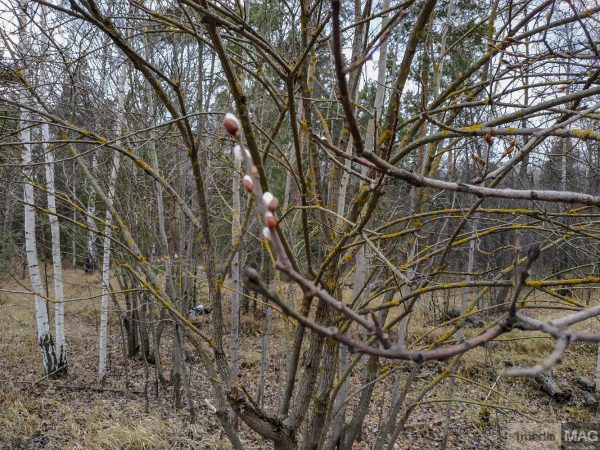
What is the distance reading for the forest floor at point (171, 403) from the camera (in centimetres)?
526

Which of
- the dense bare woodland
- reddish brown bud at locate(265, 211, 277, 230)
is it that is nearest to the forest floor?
the dense bare woodland

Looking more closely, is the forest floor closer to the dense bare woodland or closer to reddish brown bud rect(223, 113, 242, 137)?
the dense bare woodland

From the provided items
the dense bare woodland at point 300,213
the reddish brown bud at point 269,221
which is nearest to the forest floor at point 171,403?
the dense bare woodland at point 300,213

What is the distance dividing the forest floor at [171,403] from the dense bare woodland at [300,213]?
2.1 inches

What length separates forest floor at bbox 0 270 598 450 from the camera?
5258mm

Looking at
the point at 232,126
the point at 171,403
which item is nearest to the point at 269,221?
the point at 232,126

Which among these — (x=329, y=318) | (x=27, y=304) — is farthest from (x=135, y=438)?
(x=27, y=304)

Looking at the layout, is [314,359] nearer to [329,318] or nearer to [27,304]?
[329,318]

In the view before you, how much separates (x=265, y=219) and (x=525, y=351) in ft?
37.1

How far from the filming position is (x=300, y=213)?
3.35 meters

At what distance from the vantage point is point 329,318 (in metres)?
2.27

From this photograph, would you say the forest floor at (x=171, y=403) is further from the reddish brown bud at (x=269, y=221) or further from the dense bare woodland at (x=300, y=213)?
the reddish brown bud at (x=269, y=221)

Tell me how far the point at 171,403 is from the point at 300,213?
5233mm

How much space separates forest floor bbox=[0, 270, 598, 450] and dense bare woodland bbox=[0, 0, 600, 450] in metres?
0.05
